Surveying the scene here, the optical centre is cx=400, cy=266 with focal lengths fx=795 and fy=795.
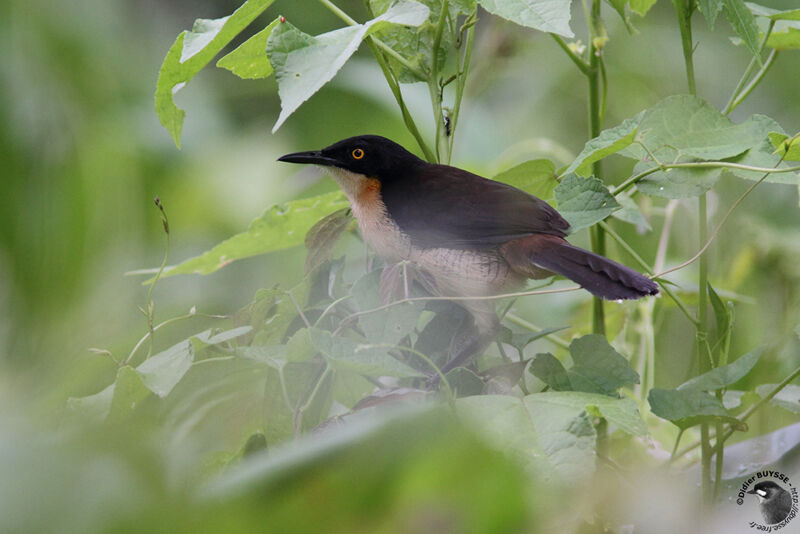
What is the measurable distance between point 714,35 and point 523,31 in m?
0.57

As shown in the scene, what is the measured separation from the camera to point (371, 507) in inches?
8.1

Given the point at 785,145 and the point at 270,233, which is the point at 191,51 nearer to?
the point at 270,233

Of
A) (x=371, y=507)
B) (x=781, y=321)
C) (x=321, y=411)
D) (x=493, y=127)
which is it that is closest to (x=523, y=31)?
(x=493, y=127)

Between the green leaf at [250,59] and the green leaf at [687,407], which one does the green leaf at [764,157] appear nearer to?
the green leaf at [687,407]

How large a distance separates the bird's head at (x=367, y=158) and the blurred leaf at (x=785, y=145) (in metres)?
0.31

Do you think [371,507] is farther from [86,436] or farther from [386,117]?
[386,117]

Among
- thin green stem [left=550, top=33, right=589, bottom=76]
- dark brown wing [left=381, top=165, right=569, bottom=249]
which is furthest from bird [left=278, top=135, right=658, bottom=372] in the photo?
thin green stem [left=550, top=33, right=589, bottom=76]

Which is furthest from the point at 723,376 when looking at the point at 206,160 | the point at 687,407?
the point at 206,160

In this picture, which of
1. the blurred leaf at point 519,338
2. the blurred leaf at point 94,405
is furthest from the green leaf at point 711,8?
the blurred leaf at point 94,405

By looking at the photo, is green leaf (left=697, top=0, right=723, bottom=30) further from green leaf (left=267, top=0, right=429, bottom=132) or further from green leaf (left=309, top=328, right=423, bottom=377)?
green leaf (left=309, top=328, right=423, bottom=377)

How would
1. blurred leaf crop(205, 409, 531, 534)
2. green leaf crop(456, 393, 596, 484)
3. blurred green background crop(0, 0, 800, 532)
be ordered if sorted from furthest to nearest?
blurred green background crop(0, 0, 800, 532) < green leaf crop(456, 393, 596, 484) < blurred leaf crop(205, 409, 531, 534)

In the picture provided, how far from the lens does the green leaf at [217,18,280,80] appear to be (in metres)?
0.58

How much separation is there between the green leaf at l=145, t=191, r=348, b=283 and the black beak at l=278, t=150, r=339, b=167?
1.4 inches

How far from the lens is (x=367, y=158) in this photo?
2.44 feet
